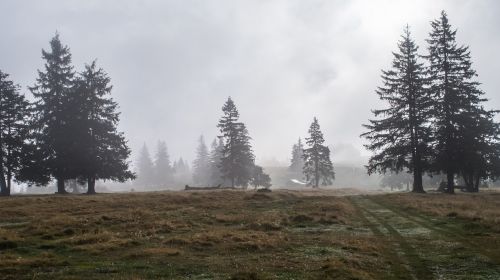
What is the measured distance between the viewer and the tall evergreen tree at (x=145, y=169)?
163375mm

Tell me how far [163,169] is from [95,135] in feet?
356

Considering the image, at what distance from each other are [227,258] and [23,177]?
136ft

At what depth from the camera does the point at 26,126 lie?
170 feet

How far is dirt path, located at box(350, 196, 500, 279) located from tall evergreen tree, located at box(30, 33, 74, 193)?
38.2 metres

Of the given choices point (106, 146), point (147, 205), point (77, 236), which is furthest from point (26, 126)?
point (77, 236)

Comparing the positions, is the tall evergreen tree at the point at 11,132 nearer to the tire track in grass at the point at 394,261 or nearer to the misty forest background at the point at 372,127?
the misty forest background at the point at 372,127

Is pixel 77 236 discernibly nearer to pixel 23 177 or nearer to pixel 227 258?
pixel 227 258

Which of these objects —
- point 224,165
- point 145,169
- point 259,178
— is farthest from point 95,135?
point 145,169

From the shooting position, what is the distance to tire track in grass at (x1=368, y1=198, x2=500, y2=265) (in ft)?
59.4

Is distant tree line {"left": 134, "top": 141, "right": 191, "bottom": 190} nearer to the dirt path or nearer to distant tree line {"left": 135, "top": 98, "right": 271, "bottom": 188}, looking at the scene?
distant tree line {"left": 135, "top": 98, "right": 271, "bottom": 188}

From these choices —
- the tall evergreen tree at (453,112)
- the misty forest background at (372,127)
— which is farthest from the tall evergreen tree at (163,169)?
the tall evergreen tree at (453,112)

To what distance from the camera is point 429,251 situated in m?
19.1

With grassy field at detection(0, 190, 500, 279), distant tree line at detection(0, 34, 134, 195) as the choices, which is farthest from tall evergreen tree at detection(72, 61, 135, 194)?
grassy field at detection(0, 190, 500, 279)

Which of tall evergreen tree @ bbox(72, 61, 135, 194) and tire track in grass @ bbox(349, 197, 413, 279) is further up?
tall evergreen tree @ bbox(72, 61, 135, 194)
